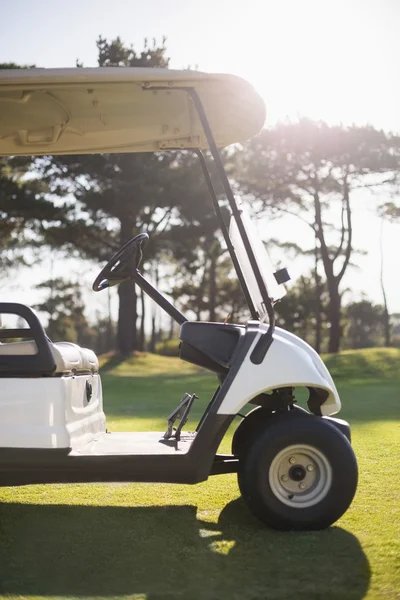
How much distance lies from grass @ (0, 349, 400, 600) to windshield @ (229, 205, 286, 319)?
1.07 metres

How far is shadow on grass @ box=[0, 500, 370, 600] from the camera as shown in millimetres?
2557

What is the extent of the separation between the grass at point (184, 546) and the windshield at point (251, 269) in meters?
1.07

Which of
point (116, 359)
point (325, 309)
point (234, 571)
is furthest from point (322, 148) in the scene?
point (234, 571)

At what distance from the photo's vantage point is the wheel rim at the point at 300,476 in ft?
10.8

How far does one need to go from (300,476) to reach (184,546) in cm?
62

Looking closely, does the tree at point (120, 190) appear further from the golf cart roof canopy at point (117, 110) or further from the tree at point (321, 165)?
the golf cart roof canopy at point (117, 110)

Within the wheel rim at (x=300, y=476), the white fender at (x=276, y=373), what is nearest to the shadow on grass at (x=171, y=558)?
the wheel rim at (x=300, y=476)

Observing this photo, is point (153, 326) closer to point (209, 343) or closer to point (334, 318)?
point (334, 318)

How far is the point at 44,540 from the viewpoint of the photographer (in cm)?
320

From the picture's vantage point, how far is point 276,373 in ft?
10.9

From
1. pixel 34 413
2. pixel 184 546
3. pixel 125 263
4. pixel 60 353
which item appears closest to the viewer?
pixel 184 546

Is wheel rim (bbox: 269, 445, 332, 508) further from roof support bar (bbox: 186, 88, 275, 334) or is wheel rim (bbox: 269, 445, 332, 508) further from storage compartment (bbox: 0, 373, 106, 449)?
storage compartment (bbox: 0, 373, 106, 449)

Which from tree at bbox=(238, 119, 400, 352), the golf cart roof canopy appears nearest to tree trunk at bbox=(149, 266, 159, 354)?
tree at bbox=(238, 119, 400, 352)

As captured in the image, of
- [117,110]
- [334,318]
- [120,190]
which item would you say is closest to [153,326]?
[334,318]
